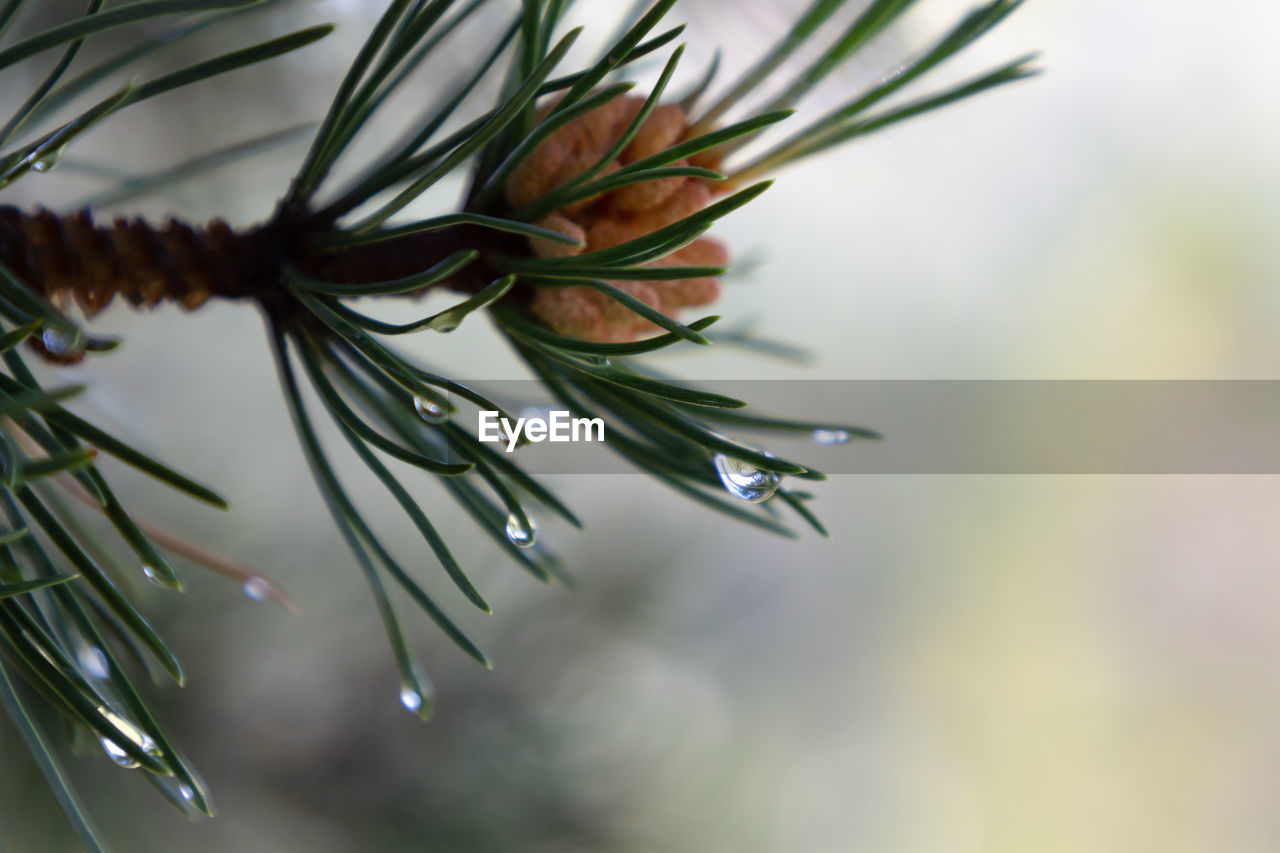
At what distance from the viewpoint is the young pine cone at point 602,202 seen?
15 centimetres

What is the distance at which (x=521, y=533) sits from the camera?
147mm

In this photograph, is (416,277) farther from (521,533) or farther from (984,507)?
(984,507)

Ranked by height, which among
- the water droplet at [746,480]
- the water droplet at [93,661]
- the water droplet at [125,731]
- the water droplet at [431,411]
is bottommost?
the water droplet at [125,731]

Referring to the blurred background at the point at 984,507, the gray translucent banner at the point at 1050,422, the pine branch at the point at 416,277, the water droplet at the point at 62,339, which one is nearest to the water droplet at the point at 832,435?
the pine branch at the point at 416,277

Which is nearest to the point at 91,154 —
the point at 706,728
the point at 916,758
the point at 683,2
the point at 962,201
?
the point at 683,2

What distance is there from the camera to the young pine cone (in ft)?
0.50

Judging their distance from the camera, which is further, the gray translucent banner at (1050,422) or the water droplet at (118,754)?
the gray translucent banner at (1050,422)

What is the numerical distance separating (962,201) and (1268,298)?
1.02ft

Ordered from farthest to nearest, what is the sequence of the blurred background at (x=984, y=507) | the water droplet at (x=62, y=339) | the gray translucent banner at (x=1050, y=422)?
the gray translucent banner at (x=1050, y=422) → the blurred background at (x=984, y=507) → the water droplet at (x=62, y=339)

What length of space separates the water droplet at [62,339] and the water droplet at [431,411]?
46mm

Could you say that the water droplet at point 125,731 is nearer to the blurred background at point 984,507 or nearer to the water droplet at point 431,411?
the water droplet at point 431,411

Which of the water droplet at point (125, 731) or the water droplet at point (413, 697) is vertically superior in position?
the water droplet at point (413, 697)

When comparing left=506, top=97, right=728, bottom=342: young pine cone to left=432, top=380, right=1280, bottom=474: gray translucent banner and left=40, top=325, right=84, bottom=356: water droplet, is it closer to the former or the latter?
left=40, top=325, right=84, bottom=356: water droplet

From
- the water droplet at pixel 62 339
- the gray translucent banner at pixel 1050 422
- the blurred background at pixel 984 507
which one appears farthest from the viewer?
the gray translucent banner at pixel 1050 422
